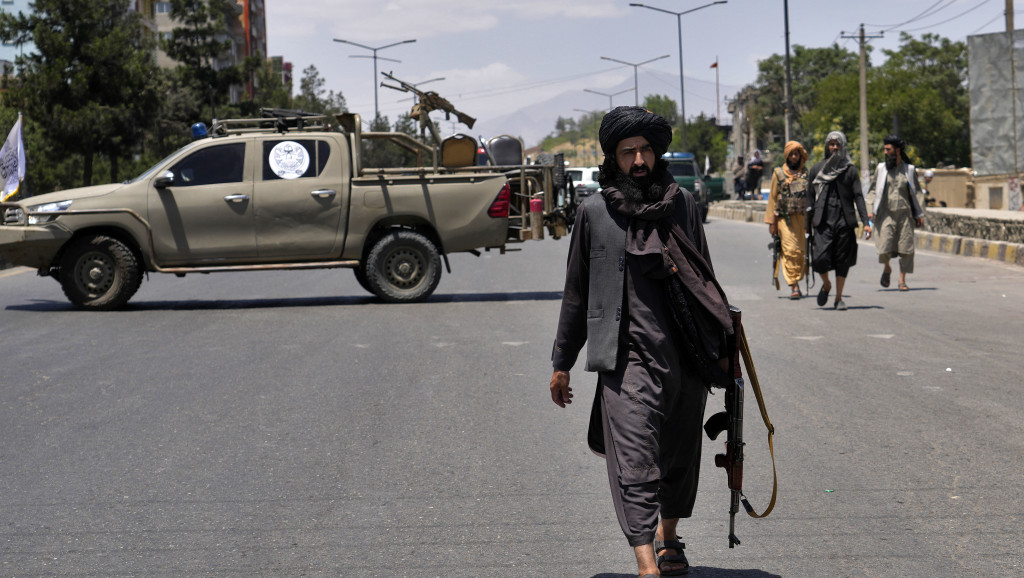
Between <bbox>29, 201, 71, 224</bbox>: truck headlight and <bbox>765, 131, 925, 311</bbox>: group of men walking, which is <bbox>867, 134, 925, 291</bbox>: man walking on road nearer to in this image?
<bbox>765, 131, 925, 311</bbox>: group of men walking

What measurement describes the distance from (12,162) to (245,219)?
8.28 m

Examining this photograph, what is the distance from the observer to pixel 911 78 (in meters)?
81.6

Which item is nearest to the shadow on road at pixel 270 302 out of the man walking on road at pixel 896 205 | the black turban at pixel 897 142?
the man walking on road at pixel 896 205

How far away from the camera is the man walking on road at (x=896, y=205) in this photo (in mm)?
13703

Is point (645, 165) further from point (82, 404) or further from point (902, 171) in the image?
point (902, 171)

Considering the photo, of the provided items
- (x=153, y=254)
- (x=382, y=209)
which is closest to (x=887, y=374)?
(x=382, y=209)

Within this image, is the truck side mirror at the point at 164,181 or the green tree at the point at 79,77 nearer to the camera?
the truck side mirror at the point at 164,181

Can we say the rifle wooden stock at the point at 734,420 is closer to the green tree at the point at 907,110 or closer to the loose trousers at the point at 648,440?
the loose trousers at the point at 648,440

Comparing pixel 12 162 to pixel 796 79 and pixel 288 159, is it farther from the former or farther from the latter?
pixel 796 79

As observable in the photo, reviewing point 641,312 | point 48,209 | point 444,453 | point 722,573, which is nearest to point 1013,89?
point 48,209

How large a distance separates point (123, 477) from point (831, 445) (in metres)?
3.40

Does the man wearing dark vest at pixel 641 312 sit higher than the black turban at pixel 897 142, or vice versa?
the black turban at pixel 897 142

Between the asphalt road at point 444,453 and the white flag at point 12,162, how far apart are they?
27.7 feet

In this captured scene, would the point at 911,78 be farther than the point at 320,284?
Yes
